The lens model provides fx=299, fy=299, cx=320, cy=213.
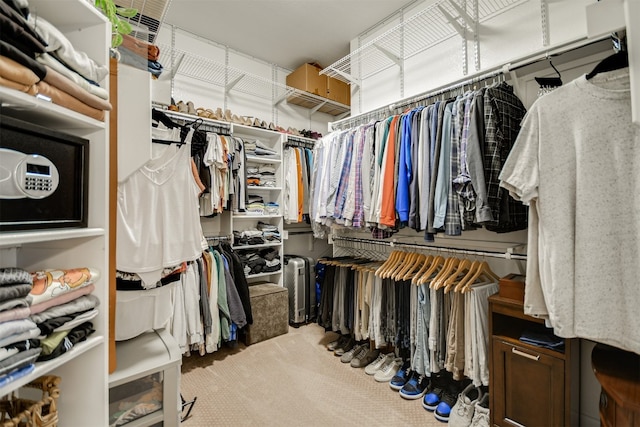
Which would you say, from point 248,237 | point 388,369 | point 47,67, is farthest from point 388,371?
point 47,67

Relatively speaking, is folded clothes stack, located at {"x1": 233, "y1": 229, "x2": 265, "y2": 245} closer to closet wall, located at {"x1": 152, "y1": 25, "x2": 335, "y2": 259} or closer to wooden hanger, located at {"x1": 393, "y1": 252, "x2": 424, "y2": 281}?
closet wall, located at {"x1": 152, "y1": 25, "x2": 335, "y2": 259}

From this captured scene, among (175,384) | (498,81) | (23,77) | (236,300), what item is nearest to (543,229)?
(498,81)

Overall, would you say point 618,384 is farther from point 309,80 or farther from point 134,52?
point 309,80

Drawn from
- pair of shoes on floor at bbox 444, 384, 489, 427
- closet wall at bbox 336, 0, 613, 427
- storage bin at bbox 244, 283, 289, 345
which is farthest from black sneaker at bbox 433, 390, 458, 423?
storage bin at bbox 244, 283, 289, 345

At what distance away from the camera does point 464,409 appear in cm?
175

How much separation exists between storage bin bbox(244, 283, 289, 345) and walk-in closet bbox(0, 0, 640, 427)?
0.02m

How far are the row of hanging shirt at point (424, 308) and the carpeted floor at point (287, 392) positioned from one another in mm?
298

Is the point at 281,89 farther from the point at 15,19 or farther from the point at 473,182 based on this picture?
the point at 15,19

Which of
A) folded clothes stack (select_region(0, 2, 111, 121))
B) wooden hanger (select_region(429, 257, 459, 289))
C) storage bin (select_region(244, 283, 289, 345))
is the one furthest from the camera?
storage bin (select_region(244, 283, 289, 345))

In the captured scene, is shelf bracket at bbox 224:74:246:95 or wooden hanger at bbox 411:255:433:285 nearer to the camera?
wooden hanger at bbox 411:255:433:285

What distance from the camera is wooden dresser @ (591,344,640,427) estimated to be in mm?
926

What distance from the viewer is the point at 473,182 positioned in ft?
5.11

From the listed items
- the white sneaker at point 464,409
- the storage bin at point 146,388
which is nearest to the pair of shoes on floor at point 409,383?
the white sneaker at point 464,409

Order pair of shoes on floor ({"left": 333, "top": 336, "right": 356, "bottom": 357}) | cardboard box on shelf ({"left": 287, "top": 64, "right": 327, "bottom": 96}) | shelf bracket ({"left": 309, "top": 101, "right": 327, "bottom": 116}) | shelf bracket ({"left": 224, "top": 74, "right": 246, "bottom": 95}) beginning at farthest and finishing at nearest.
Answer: shelf bracket ({"left": 309, "top": 101, "right": 327, "bottom": 116})
cardboard box on shelf ({"left": 287, "top": 64, "right": 327, "bottom": 96})
shelf bracket ({"left": 224, "top": 74, "right": 246, "bottom": 95})
pair of shoes on floor ({"left": 333, "top": 336, "right": 356, "bottom": 357})
